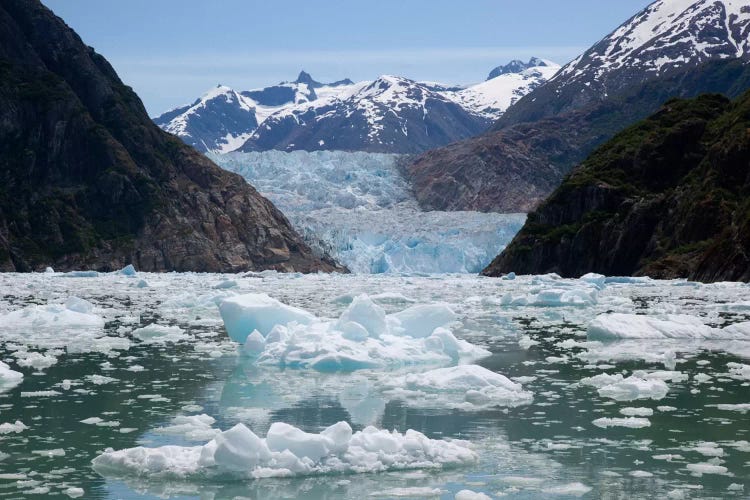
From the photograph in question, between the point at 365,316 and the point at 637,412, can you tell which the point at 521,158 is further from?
the point at 637,412

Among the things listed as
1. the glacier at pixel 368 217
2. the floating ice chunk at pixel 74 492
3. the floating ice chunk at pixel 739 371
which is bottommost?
the floating ice chunk at pixel 74 492

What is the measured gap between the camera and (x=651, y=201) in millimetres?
83750

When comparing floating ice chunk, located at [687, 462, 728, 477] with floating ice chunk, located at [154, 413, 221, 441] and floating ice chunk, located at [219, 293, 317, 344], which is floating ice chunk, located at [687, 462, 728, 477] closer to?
floating ice chunk, located at [154, 413, 221, 441]

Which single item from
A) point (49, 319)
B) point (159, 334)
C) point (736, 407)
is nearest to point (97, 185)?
point (49, 319)

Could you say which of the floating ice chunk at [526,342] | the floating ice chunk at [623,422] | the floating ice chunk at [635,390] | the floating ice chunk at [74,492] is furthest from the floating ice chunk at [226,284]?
the floating ice chunk at [74,492]

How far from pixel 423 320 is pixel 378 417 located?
8.90 meters

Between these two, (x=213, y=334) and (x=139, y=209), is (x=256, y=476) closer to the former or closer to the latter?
(x=213, y=334)

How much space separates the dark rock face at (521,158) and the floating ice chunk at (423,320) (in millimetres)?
137500

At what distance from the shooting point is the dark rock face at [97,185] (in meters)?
108

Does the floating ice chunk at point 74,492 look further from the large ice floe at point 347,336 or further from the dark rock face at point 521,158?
the dark rock face at point 521,158

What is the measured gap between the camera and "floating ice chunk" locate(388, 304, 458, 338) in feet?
69.7

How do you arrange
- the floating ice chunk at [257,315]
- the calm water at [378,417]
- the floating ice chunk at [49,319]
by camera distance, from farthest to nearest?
1. the floating ice chunk at [49,319]
2. the floating ice chunk at [257,315]
3. the calm water at [378,417]

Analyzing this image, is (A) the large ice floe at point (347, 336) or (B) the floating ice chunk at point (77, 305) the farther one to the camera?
(B) the floating ice chunk at point (77, 305)

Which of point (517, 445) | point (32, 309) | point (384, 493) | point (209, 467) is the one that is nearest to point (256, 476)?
point (209, 467)
